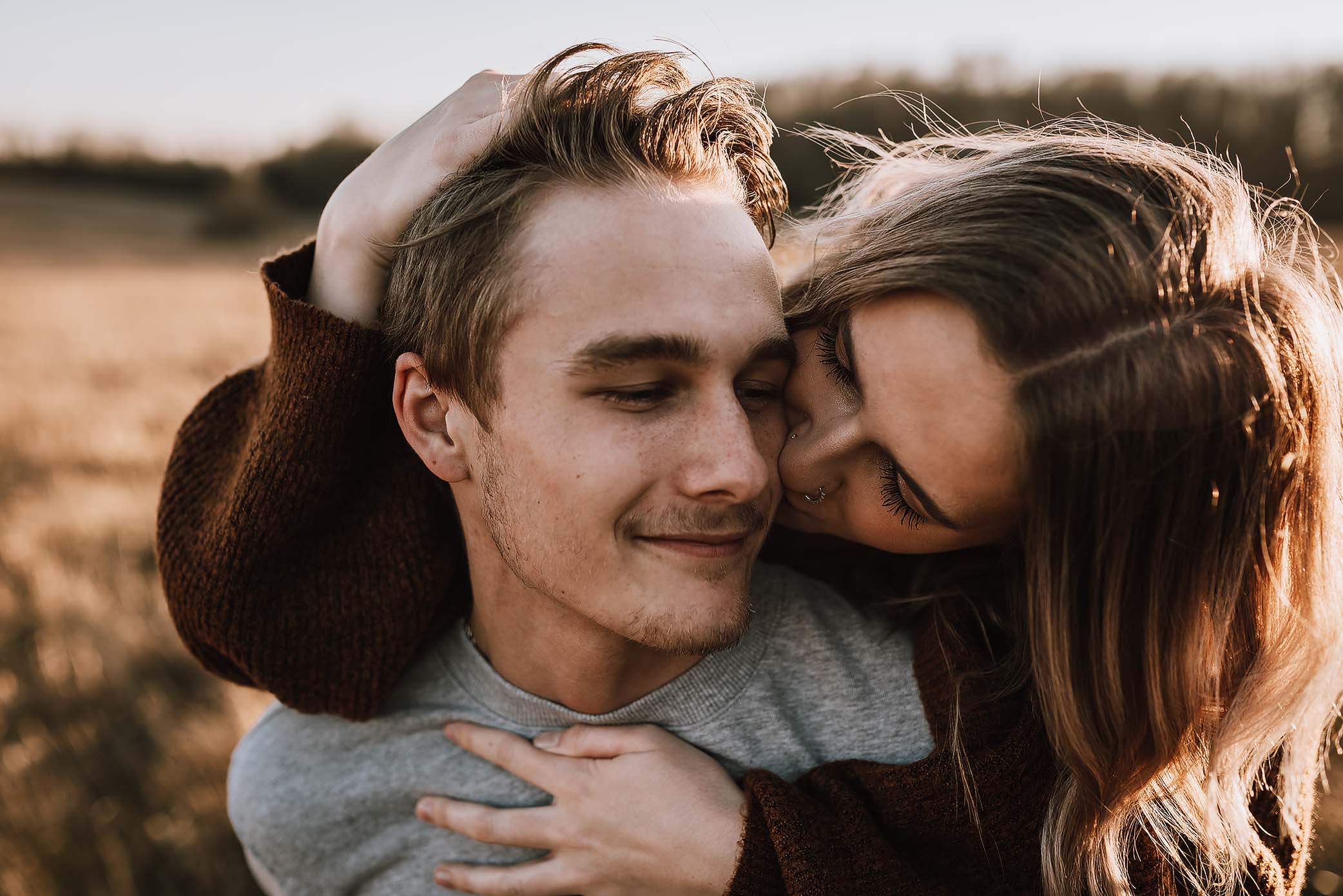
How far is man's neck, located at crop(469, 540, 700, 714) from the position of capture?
258 centimetres

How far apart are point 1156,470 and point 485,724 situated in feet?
5.98

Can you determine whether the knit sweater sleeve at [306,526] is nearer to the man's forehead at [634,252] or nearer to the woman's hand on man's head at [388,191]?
the woman's hand on man's head at [388,191]

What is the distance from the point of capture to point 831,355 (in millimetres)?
2467

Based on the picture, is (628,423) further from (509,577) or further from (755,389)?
(509,577)

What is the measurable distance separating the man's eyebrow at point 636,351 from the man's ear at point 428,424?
502 millimetres

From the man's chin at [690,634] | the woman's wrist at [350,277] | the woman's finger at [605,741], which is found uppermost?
the woman's wrist at [350,277]

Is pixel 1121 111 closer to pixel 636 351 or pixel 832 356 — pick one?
pixel 832 356

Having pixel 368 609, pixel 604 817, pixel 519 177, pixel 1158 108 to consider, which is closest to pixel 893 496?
pixel 604 817

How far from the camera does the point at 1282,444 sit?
6.91ft

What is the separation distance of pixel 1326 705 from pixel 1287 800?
1.03ft

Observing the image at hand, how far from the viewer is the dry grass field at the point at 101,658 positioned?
340 cm

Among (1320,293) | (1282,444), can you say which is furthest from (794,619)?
(1320,293)

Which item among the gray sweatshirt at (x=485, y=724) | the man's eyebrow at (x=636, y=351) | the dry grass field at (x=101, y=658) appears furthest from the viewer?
the dry grass field at (x=101, y=658)

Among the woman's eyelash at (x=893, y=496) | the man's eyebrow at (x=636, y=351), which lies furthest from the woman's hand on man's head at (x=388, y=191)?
the woman's eyelash at (x=893, y=496)
